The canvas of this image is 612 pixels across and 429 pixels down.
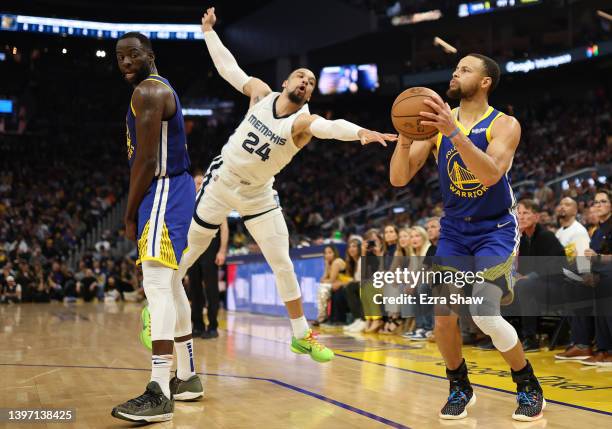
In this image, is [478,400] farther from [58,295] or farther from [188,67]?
[188,67]

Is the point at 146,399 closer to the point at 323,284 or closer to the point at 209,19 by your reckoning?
the point at 209,19

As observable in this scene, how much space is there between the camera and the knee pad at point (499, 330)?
13.4ft

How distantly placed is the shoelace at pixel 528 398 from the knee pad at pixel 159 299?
2.10 metres

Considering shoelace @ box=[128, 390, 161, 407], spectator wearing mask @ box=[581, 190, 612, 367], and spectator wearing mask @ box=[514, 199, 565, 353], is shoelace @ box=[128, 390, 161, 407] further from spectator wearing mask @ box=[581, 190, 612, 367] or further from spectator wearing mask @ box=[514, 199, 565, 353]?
spectator wearing mask @ box=[514, 199, 565, 353]

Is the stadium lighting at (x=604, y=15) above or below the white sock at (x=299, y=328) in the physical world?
above

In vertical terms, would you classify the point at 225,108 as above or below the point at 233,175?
above

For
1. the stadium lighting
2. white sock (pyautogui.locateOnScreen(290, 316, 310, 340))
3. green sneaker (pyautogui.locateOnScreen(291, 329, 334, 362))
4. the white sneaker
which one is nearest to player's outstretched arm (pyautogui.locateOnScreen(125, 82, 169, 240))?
white sock (pyautogui.locateOnScreen(290, 316, 310, 340))

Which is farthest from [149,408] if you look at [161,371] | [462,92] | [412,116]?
[462,92]

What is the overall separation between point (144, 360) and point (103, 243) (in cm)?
1913

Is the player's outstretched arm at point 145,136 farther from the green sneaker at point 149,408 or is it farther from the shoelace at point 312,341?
the shoelace at point 312,341

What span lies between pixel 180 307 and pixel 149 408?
40.6 inches

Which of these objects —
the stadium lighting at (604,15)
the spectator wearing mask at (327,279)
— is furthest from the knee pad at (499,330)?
the stadium lighting at (604,15)

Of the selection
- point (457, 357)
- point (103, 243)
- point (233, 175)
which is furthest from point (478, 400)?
point (103, 243)

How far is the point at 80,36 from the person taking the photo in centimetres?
3259
